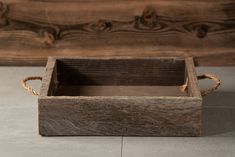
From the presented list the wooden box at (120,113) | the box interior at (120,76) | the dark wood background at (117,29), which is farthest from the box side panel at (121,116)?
the dark wood background at (117,29)

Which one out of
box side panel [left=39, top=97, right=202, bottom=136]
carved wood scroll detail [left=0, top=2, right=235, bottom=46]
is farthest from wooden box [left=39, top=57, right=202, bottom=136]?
carved wood scroll detail [left=0, top=2, right=235, bottom=46]

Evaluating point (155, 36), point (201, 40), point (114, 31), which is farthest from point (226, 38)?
point (114, 31)

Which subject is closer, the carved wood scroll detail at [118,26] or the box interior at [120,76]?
the box interior at [120,76]

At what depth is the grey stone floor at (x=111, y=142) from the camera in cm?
107

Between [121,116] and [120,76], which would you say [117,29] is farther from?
[121,116]

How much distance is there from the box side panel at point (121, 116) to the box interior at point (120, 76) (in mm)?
191

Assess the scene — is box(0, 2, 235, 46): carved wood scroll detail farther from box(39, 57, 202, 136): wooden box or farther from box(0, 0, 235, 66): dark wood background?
box(39, 57, 202, 136): wooden box

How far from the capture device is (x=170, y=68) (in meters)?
1.32

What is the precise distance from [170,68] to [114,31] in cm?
28

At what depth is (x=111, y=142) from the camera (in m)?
1.11

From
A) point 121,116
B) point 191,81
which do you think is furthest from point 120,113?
point 191,81

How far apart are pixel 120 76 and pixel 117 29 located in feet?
0.80

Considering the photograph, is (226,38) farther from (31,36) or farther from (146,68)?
(31,36)

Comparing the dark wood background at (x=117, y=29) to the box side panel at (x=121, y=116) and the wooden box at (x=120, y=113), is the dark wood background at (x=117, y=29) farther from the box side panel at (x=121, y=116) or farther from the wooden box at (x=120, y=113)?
the box side panel at (x=121, y=116)
